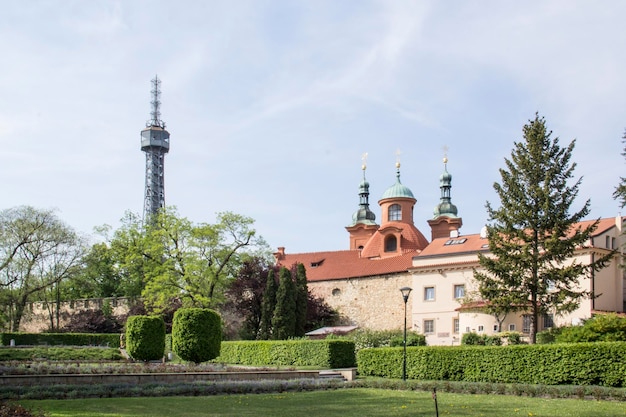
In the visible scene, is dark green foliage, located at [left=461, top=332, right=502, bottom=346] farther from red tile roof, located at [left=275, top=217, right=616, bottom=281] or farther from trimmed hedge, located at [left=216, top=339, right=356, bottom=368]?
red tile roof, located at [left=275, top=217, right=616, bottom=281]

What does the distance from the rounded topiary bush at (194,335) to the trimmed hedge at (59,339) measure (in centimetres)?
2031

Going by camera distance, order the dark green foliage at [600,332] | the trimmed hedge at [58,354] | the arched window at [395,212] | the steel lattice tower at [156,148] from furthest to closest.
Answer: the steel lattice tower at [156,148], the arched window at [395,212], the trimmed hedge at [58,354], the dark green foliage at [600,332]

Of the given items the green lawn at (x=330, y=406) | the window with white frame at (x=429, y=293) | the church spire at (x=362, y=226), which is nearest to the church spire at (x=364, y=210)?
the church spire at (x=362, y=226)

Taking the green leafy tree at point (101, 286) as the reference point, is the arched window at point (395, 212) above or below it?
above

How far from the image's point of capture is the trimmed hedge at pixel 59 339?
46.3 meters

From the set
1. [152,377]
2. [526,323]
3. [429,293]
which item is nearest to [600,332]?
[526,323]

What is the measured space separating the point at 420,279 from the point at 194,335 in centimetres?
1994

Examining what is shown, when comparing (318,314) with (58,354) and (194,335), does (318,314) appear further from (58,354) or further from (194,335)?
(194,335)

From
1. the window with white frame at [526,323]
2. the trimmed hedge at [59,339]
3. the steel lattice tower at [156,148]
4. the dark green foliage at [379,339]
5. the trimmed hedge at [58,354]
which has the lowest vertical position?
the trimmed hedge at [59,339]

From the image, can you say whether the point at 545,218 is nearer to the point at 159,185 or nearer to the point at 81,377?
the point at 81,377

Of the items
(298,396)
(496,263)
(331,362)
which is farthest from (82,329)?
(298,396)

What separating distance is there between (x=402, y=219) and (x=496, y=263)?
26.4m

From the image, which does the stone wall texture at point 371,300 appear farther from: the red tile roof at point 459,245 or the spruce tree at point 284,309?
the spruce tree at point 284,309

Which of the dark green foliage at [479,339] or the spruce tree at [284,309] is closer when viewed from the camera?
the dark green foliage at [479,339]
